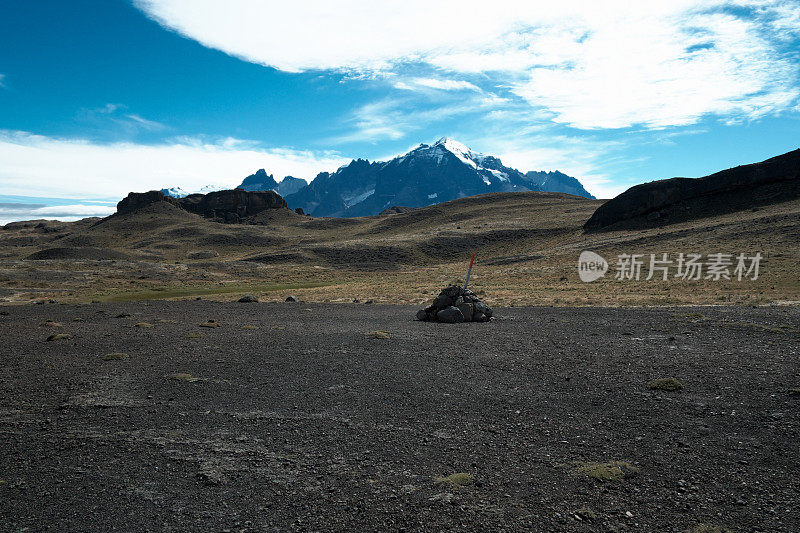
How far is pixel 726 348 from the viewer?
15227 mm

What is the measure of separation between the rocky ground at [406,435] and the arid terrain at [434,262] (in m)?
19.9

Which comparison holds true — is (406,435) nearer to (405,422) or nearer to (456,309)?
(405,422)

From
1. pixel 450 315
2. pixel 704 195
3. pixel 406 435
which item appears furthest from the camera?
pixel 704 195

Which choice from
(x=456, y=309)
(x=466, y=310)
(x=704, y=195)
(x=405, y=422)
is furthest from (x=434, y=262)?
(x=405, y=422)

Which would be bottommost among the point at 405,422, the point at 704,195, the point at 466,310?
the point at 405,422

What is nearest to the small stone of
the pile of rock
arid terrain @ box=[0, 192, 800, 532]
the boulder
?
the pile of rock

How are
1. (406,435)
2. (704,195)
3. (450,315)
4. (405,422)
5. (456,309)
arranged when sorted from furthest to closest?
(704,195), (456,309), (450,315), (405,422), (406,435)

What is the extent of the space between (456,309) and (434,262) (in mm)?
72909

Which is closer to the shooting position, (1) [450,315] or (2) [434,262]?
(1) [450,315]

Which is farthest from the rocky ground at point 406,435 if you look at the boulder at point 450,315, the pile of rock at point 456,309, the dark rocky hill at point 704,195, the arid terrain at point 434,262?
the dark rocky hill at point 704,195

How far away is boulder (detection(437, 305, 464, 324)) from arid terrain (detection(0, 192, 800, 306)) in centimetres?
1068

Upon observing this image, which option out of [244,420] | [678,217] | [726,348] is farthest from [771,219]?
[244,420]

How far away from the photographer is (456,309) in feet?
78.3

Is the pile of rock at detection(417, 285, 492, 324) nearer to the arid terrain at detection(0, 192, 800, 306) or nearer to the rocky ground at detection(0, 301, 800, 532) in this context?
the rocky ground at detection(0, 301, 800, 532)
